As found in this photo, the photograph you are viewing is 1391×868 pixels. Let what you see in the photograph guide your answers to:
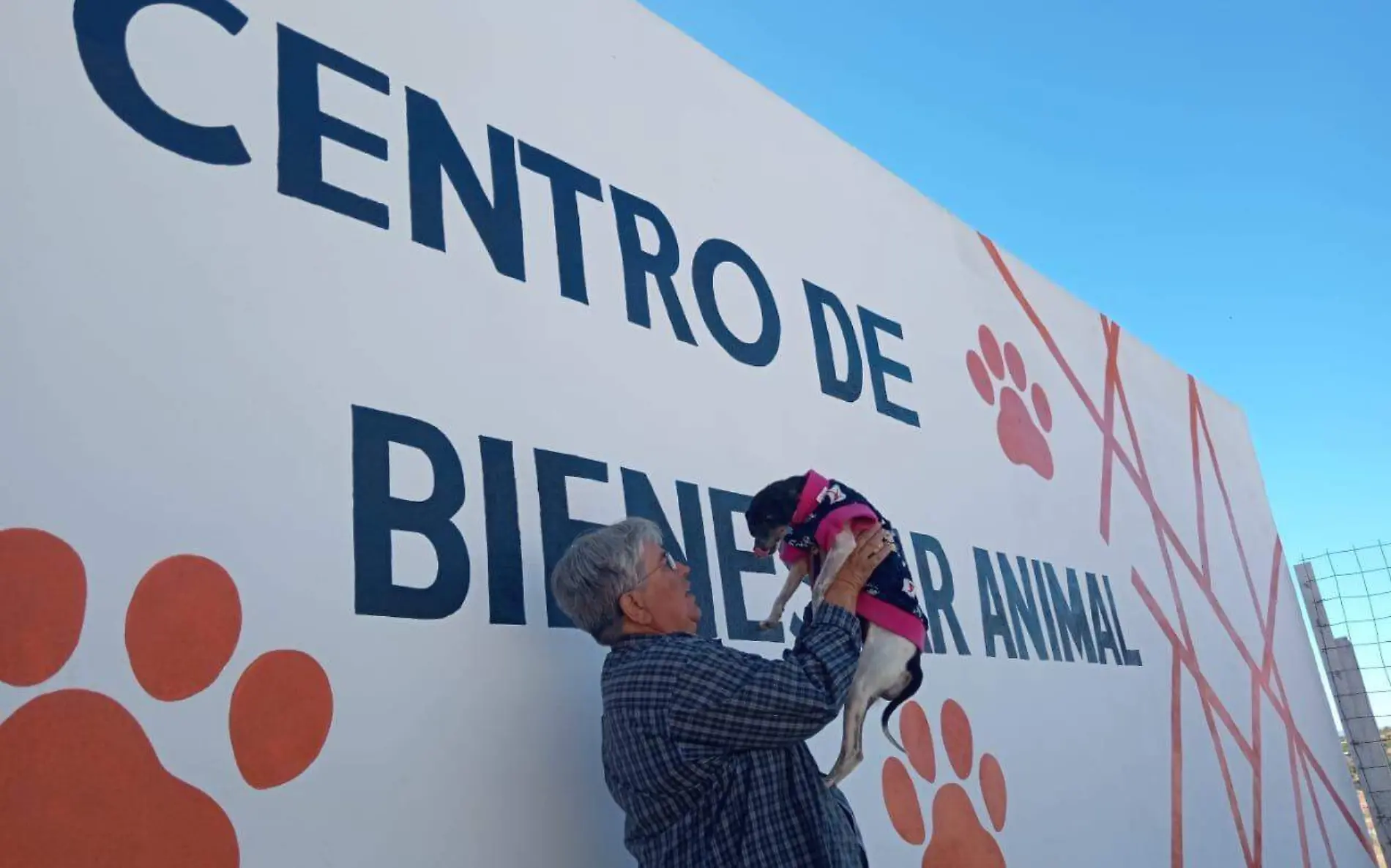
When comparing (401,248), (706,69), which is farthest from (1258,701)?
(401,248)

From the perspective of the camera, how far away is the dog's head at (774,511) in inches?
64.0

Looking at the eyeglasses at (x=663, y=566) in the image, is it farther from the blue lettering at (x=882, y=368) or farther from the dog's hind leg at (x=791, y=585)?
the blue lettering at (x=882, y=368)

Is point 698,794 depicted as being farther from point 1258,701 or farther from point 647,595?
point 1258,701

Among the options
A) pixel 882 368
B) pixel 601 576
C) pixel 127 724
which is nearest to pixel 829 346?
pixel 882 368

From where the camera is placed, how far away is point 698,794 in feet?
4.33

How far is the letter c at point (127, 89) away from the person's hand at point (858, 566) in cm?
108

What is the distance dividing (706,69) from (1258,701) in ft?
11.5

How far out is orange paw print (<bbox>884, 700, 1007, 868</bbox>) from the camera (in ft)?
7.22

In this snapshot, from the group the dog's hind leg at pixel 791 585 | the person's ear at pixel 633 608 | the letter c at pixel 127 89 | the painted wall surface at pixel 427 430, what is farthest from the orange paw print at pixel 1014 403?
the letter c at pixel 127 89

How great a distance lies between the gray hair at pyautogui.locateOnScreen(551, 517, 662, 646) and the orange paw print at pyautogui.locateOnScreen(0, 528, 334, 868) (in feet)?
1.24

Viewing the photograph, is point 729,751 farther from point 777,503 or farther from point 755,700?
point 777,503

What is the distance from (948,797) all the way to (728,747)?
4.10ft

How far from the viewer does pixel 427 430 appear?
5.37 ft

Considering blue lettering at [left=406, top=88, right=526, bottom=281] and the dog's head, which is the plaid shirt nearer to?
the dog's head
